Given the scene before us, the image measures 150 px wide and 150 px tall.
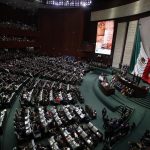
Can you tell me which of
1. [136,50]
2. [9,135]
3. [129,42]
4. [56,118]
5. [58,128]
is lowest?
[9,135]

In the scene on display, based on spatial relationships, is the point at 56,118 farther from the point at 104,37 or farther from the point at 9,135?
the point at 104,37

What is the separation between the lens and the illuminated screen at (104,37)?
98.7ft

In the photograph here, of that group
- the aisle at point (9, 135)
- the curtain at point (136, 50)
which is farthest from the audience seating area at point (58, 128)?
the curtain at point (136, 50)

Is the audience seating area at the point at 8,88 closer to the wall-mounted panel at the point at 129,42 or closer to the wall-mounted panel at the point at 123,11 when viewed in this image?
the wall-mounted panel at the point at 129,42

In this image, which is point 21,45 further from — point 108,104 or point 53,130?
point 53,130

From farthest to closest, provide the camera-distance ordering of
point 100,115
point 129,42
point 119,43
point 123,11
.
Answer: point 119,43
point 123,11
point 129,42
point 100,115

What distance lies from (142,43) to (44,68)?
1276 centimetres

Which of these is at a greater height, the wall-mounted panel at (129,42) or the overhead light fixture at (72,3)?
the overhead light fixture at (72,3)

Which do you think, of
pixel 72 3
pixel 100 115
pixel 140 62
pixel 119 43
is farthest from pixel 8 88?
pixel 72 3

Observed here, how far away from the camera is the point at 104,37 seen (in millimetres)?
31312

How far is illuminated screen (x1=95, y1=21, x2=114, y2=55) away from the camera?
30.1 metres

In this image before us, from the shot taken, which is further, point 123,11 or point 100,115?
point 123,11

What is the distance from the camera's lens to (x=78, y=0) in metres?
34.0

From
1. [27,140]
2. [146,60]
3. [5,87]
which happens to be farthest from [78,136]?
[146,60]
